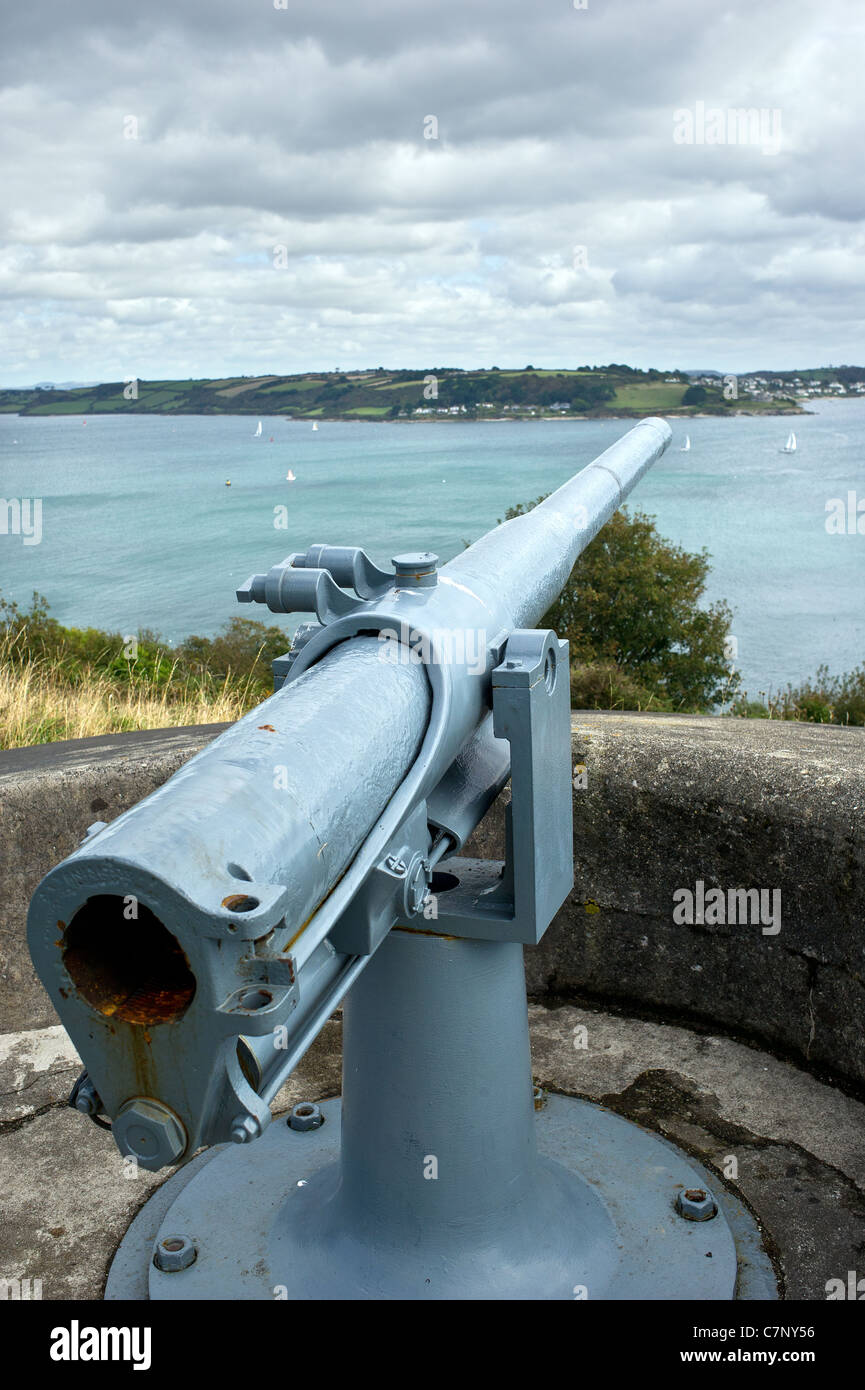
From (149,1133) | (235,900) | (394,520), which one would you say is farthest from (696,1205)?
(394,520)

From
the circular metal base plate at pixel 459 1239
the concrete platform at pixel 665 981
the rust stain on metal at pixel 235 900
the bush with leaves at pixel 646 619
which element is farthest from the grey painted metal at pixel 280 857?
the bush with leaves at pixel 646 619

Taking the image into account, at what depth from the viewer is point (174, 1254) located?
8.36 ft

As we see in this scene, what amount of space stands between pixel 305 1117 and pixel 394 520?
4171 cm

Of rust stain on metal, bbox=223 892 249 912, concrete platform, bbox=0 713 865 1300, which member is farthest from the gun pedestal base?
rust stain on metal, bbox=223 892 249 912

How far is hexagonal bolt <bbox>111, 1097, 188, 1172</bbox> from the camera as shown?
1416 mm

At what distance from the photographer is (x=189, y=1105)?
4.62 ft

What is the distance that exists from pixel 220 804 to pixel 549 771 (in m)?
1.00

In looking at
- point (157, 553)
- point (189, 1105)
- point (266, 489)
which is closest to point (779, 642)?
point (157, 553)

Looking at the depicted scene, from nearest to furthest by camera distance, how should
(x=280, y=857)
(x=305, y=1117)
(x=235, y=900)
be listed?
1. (x=235, y=900)
2. (x=280, y=857)
3. (x=305, y=1117)

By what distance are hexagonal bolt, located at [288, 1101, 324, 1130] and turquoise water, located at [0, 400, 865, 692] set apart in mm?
24724

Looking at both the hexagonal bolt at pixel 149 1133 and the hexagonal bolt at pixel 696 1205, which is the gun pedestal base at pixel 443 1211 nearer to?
the hexagonal bolt at pixel 696 1205

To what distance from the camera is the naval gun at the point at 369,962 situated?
1.33 m

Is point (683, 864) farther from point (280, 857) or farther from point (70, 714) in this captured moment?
point (70, 714)

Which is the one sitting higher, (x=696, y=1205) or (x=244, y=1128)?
(x=244, y=1128)
